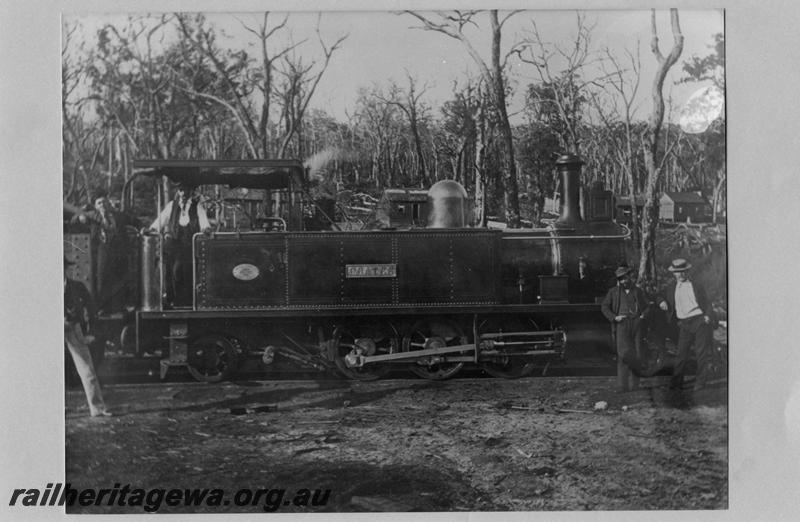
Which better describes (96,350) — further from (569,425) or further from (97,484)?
(569,425)

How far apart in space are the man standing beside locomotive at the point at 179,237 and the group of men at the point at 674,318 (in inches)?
161

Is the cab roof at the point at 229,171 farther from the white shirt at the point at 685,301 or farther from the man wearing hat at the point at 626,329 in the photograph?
the white shirt at the point at 685,301

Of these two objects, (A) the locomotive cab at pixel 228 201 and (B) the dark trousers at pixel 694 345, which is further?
(B) the dark trousers at pixel 694 345

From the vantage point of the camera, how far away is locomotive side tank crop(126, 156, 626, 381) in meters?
6.44

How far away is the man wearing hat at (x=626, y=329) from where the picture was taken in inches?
257

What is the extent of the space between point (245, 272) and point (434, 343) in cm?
198

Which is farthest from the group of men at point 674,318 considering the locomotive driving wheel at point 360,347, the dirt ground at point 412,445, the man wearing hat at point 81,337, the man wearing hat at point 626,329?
the man wearing hat at point 81,337

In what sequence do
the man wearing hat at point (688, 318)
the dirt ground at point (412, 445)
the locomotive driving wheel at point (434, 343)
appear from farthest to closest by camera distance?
the locomotive driving wheel at point (434, 343) < the man wearing hat at point (688, 318) < the dirt ground at point (412, 445)

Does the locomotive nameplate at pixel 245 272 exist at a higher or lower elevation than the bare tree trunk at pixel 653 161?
lower

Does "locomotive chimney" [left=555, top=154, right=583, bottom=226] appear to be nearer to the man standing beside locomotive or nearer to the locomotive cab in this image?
the locomotive cab

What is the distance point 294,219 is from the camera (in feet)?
21.5

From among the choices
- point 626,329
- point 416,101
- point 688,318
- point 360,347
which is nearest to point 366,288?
point 360,347

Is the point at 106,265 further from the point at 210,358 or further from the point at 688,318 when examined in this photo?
the point at 688,318

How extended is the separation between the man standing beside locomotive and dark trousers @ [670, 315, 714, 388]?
4781 mm
